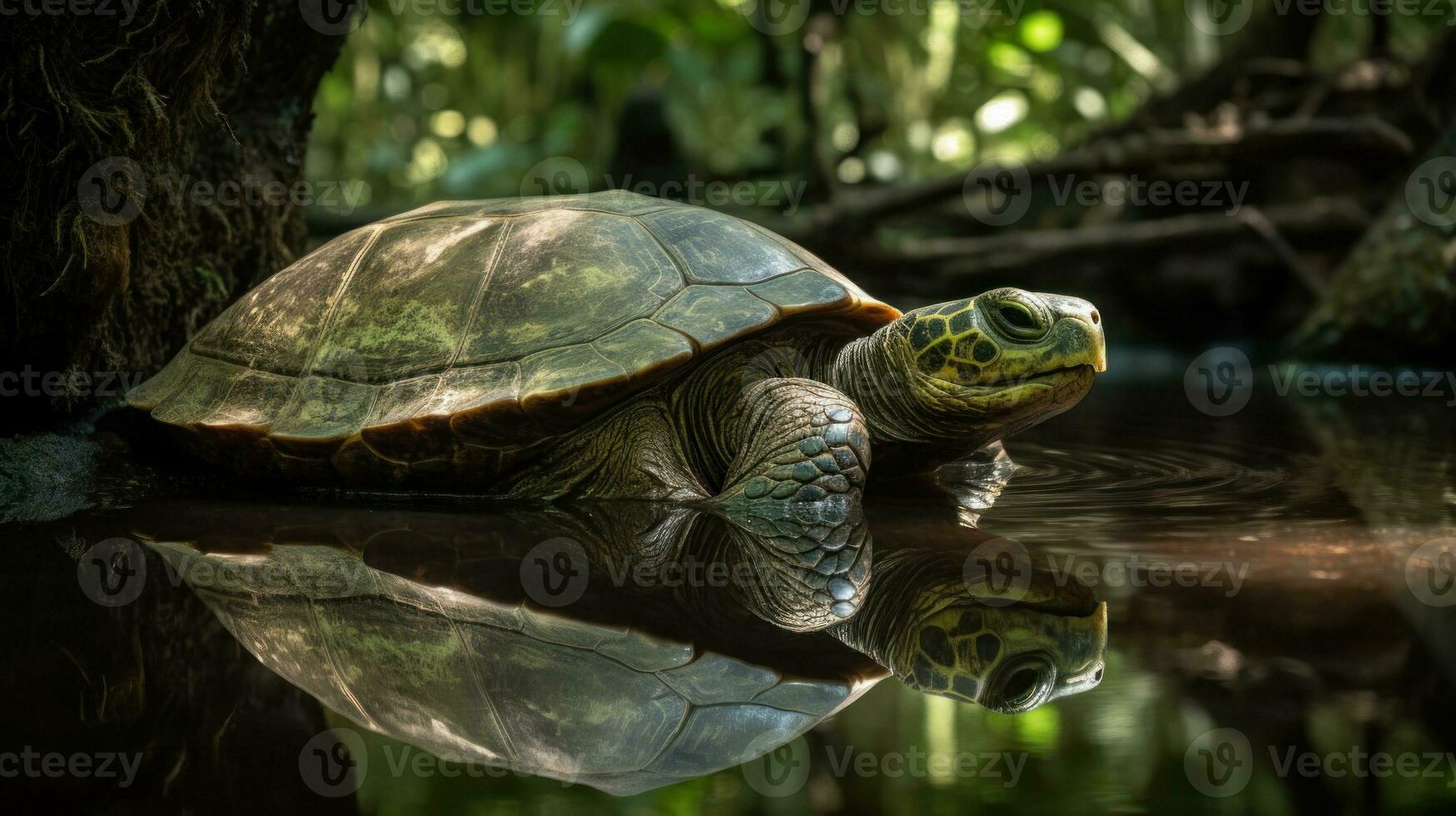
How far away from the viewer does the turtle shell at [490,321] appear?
3.50 metres

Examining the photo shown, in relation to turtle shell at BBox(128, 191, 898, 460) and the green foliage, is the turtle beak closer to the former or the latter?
turtle shell at BBox(128, 191, 898, 460)

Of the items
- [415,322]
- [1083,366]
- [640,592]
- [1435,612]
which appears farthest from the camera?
[415,322]

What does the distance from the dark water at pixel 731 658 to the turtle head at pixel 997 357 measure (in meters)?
0.36

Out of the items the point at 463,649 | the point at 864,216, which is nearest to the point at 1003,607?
the point at 463,649

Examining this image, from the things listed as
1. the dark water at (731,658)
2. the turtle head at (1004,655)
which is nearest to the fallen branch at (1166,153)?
the dark water at (731,658)

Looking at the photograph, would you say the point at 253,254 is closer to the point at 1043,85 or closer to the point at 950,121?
the point at 950,121

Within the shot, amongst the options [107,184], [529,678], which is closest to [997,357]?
[529,678]

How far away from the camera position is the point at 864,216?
Result: 9172 mm

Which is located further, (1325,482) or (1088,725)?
(1325,482)

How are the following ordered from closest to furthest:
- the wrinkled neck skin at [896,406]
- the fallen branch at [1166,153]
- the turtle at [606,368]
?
the turtle at [606,368]
the wrinkled neck skin at [896,406]
the fallen branch at [1166,153]

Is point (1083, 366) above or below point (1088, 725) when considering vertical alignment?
below

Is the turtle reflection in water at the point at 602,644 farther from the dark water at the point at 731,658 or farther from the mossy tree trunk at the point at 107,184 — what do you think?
the mossy tree trunk at the point at 107,184

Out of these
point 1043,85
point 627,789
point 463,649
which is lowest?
point 1043,85

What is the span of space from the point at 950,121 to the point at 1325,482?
42.2ft
